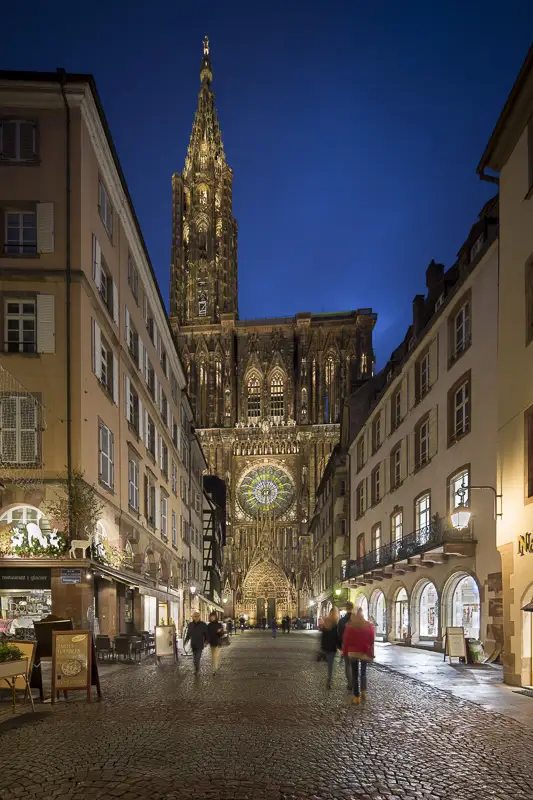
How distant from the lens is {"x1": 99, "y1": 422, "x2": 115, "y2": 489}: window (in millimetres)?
24797

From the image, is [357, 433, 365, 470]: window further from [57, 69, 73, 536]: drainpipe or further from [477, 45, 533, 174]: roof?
[477, 45, 533, 174]: roof

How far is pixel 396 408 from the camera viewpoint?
37969 mm

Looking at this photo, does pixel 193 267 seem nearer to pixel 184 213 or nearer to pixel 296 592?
pixel 184 213

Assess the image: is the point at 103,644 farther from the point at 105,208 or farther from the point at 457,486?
the point at 105,208

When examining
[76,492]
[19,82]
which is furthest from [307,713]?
[19,82]

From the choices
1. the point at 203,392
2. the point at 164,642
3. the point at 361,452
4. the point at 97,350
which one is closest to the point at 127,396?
the point at 97,350

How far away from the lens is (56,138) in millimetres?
23453

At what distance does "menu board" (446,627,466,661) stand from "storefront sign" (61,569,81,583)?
1045 cm

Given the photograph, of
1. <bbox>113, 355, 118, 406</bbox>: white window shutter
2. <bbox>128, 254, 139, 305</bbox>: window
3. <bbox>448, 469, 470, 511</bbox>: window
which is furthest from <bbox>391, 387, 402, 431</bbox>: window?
<bbox>113, 355, 118, 406</bbox>: white window shutter

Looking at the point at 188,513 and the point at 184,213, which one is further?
the point at 184,213

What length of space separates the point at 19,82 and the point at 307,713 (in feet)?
64.6

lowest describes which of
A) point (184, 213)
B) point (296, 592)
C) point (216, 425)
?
point (296, 592)

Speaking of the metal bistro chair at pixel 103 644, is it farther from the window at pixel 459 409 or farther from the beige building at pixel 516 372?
the window at pixel 459 409

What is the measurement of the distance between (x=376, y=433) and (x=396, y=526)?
299 inches
